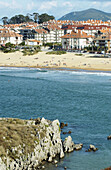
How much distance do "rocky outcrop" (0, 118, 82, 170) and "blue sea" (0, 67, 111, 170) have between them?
97cm

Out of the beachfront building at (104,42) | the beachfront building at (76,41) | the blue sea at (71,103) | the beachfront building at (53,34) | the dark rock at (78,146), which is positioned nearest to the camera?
the blue sea at (71,103)

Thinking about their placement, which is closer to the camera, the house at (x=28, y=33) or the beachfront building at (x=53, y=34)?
the house at (x=28, y=33)

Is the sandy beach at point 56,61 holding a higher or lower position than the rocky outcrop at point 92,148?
higher

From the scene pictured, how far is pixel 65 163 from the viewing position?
99.8ft

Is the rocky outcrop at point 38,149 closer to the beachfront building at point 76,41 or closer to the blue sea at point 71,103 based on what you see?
the blue sea at point 71,103

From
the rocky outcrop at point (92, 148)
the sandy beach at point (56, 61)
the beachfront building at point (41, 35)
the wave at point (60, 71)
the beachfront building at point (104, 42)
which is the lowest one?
the rocky outcrop at point (92, 148)

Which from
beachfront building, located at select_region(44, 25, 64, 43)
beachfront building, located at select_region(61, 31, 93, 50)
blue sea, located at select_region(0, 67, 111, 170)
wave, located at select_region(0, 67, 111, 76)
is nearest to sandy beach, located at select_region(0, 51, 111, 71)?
wave, located at select_region(0, 67, 111, 76)

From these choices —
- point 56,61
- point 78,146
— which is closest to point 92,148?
point 78,146

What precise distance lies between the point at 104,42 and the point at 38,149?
10772 cm

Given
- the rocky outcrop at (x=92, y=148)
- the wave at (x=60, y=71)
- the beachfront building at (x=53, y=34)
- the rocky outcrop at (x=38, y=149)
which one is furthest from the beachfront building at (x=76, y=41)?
the rocky outcrop at (x=38, y=149)

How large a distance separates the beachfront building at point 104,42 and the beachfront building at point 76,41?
9753mm

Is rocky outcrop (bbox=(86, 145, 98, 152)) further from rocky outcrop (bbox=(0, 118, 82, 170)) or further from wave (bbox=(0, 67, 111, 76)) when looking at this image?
wave (bbox=(0, 67, 111, 76))

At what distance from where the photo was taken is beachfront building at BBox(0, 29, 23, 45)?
16925cm

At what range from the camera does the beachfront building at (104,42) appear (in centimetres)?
13100
